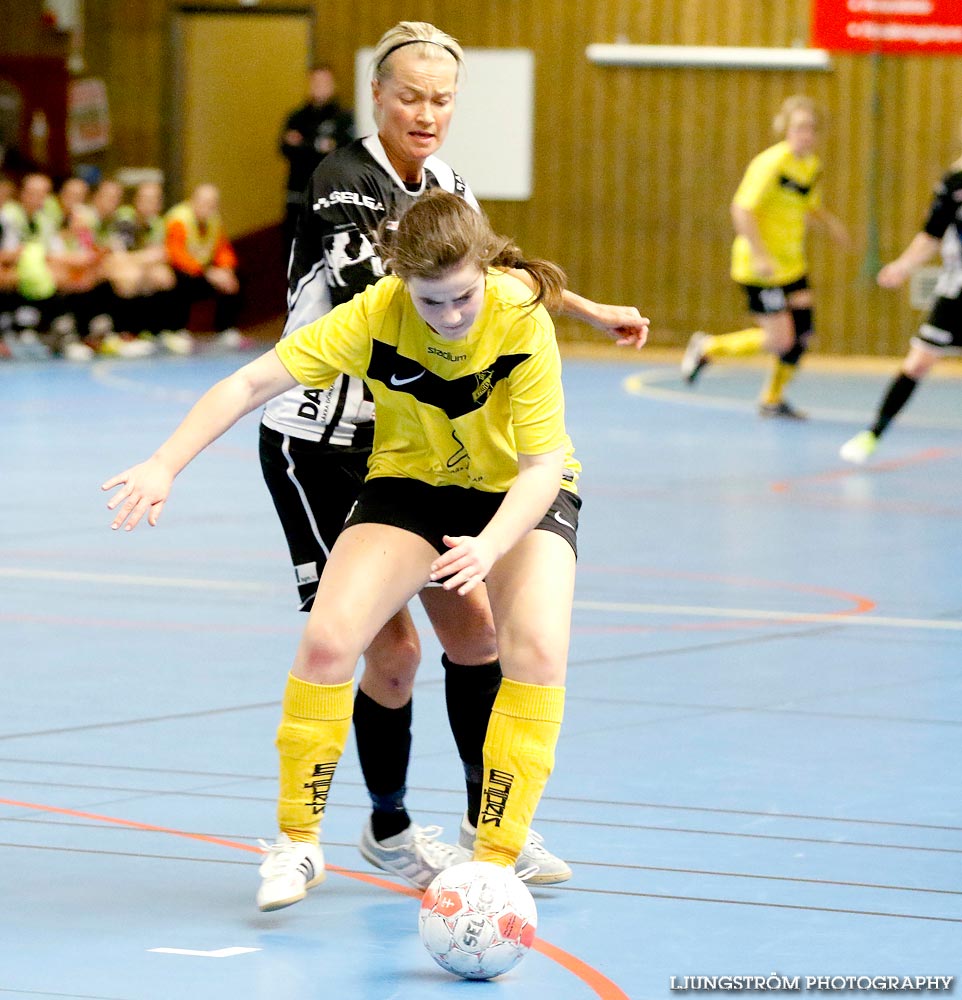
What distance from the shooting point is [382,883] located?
391 cm

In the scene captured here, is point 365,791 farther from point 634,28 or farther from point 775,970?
point 634,28

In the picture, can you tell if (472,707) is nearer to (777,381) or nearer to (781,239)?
(777,381)

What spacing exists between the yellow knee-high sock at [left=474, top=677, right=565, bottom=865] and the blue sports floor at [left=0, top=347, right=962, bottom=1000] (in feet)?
0.64

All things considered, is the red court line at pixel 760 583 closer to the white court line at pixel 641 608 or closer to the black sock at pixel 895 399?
the white court line at pixel 641 608

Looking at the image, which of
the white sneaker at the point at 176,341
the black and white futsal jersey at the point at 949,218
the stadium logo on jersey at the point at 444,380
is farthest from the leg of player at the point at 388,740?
the white sneaker at the point at 176,341

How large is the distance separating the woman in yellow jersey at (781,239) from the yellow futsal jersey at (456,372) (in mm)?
8872

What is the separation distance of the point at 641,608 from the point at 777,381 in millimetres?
6250

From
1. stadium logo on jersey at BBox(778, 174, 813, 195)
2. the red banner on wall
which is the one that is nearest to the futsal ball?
stadium logo on jersey at BBox(778, 174, 813, 195)

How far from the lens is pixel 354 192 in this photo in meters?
3.90

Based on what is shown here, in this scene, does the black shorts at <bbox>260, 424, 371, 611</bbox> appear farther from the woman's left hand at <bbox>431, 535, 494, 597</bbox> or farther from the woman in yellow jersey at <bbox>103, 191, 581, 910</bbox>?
the woman's left hand at <bbox>431, 535, 494, 597</bbox>

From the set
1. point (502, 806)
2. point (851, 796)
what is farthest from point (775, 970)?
point (851, 796)

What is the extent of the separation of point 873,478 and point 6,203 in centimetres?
848

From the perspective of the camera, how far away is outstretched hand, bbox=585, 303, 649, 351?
388 centimetres

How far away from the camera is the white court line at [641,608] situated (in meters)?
6.67
